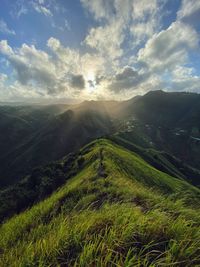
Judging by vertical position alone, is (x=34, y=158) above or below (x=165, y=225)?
below

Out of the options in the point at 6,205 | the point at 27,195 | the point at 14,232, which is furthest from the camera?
the point at 27,195

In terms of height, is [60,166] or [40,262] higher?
[40,262]

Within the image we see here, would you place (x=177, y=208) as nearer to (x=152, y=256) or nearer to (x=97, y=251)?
(x=152, y=256)

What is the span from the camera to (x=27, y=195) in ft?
165

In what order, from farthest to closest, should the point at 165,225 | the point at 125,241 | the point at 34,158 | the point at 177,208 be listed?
the point at 34,158
the point at 177,208
the point at 165,225
the point at 125,241

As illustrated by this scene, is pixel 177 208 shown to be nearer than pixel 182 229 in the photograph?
No

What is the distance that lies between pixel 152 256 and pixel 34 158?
196 metres

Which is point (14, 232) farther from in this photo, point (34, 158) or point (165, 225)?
point (34, 158)

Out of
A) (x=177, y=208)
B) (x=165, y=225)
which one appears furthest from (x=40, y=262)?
(x=177, y=208)

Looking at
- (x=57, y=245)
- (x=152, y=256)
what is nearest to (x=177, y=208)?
(x=152, y=256)

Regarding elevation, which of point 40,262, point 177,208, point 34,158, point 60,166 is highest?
point 40,262

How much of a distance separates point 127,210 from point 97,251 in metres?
1.61

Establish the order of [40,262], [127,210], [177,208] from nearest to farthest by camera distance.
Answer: [40,262]
[127,210]
[177,208]

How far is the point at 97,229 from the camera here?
15.7 feet
